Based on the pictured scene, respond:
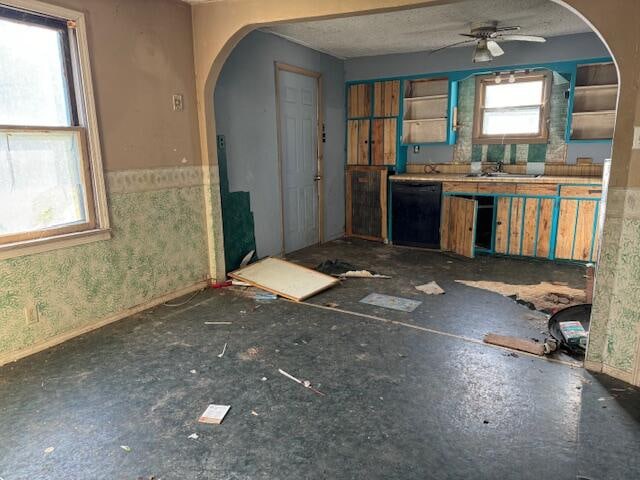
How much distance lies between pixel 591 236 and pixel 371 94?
3.49m

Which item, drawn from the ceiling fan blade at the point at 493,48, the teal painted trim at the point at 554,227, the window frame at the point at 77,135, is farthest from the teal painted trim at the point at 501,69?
the window frame at the point at 77,135

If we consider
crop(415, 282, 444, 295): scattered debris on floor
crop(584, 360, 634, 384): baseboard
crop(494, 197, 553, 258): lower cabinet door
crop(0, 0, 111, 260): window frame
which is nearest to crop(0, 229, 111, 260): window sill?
crop(0, 0, 111, 260): window frame

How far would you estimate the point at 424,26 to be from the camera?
15.2 ft

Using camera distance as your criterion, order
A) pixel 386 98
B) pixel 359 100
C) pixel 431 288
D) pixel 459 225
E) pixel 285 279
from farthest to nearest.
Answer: pixel 359 100 < pixel 386 98 < pixel 459 225 < pixel 285 279 < pixel 431 288

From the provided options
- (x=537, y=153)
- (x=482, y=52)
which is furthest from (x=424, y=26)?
(x=537, y=153)

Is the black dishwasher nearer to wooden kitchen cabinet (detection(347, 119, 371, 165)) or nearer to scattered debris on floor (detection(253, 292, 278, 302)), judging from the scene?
wooden kitchen cabinet (detection(347, 119, 371, 165))

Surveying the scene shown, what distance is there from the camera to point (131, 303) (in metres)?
3.66

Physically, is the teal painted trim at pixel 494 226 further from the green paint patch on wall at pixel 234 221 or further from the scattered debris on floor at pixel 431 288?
the green paint patch on wall at pixel 234 221

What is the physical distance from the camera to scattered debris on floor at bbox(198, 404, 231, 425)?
226cm

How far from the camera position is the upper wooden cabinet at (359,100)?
635 cm

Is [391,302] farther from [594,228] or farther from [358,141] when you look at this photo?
[358,141]

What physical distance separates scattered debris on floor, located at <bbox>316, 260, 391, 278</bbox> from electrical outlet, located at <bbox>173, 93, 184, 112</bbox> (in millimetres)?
2244

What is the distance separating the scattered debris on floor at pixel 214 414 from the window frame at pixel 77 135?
1.70 metres

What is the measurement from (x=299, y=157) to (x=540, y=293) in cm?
329
